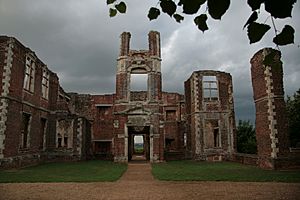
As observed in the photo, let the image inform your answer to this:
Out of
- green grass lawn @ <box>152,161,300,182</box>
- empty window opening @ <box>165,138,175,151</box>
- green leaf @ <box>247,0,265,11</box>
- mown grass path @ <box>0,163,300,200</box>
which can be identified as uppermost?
green leaf @ <box>247,0,265,11</box>

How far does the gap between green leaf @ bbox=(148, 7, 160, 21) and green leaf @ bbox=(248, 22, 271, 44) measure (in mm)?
864

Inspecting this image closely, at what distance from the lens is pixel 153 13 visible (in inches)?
96.7

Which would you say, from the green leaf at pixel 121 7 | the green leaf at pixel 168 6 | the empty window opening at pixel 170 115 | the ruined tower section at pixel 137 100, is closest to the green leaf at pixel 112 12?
the green leaf at pixel 121 7

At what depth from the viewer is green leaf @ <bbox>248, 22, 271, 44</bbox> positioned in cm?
185

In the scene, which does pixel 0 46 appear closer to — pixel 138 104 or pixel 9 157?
pixel 9 157

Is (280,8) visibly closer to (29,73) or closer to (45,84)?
(29,73)

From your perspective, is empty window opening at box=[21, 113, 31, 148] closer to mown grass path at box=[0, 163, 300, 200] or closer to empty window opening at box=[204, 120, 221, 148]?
mown grass path at box=[0, 163, 300, 200]

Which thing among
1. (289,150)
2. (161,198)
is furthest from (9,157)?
(289,150)

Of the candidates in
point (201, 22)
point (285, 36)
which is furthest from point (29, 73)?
point (285, 36)

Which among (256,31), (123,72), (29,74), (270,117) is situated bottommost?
(256,31)

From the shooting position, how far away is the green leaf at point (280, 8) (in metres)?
1.72

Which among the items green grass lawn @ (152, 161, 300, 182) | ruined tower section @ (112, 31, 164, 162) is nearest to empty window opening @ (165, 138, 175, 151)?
ruined tower section @ (112, 31, 164, 162)

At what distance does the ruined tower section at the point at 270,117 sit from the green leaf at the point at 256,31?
43.4 feet

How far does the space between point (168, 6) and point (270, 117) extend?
45.6 ft
